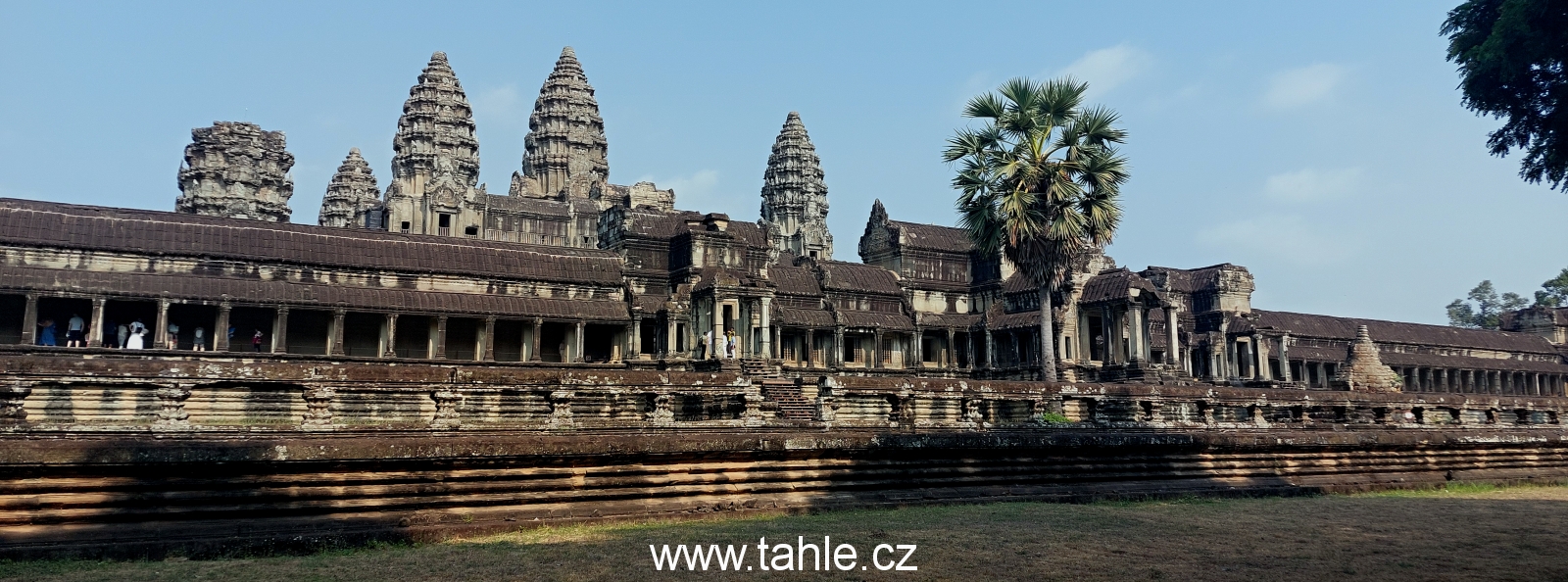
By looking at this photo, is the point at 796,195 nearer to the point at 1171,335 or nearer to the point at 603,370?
the point at 1171,335

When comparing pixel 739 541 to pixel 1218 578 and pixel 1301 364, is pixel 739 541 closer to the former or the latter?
pixel 1218 578

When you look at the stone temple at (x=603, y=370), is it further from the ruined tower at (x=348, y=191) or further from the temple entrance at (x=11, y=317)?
the ruined tower at (x=348, y=191)

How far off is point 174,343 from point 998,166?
24.1m

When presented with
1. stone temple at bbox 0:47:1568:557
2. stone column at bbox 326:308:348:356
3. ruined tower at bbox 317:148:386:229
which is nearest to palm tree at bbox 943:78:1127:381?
stone temple at bbox 0:47:1568:557

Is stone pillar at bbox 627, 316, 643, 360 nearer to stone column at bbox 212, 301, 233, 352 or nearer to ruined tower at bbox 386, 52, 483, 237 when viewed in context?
stone column at bbox 212, 301, 233, 352

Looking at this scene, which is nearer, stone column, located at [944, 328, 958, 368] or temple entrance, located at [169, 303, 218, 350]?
temple entrance, located at [169, 303, 218, 350]

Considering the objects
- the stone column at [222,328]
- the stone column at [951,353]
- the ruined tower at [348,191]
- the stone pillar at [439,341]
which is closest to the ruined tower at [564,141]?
the ruined tower at [348,191]

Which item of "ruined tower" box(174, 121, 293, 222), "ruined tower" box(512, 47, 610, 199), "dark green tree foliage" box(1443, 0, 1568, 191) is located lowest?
"dark green tree foliage" box(1443, 0, 1568, 191)

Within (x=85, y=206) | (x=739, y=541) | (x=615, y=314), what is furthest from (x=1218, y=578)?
(x=85, y=206)

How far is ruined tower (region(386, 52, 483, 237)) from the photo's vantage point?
59562 mm

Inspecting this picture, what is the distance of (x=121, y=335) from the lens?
2742 centimetres

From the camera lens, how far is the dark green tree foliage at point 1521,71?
746 inches

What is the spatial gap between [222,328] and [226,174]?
33.6 m

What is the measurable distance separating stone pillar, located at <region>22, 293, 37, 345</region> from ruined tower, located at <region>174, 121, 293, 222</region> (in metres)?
32.2
